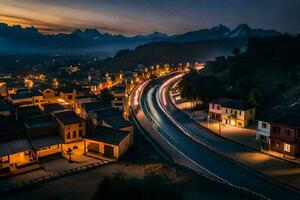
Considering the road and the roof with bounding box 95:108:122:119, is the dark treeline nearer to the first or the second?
the road

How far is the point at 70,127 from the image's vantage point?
44.2 meters

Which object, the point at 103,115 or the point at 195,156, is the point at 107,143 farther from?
the point at 103,115

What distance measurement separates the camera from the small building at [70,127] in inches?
1729

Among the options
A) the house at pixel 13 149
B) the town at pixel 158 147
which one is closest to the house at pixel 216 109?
the town at pixel 158 147

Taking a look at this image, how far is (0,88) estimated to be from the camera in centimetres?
9331

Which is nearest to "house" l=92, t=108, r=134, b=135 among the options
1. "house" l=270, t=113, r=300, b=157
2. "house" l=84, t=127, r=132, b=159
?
"house" l=84, t=127, r=132, b=159

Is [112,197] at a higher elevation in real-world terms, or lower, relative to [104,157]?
higher

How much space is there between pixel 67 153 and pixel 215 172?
751 inches

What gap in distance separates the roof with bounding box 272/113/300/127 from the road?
9220mm

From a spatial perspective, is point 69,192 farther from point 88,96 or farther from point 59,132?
point 88,96

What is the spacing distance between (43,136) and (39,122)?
2892 mm

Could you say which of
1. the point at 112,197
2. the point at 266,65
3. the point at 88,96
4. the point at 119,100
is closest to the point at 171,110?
the point at 119,100

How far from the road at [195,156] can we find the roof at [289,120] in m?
9.22

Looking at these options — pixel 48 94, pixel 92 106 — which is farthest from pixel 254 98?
pixel 48 94
